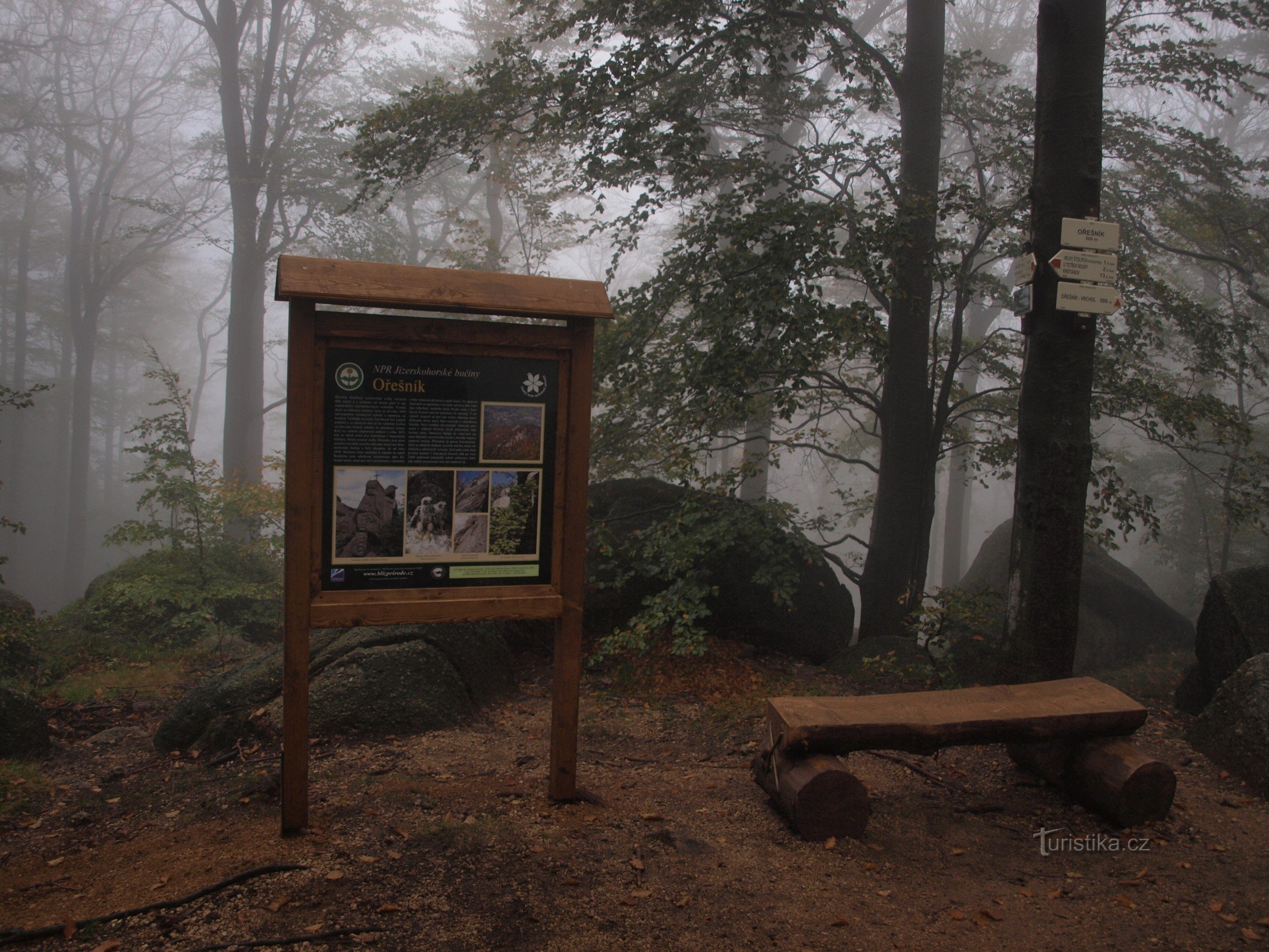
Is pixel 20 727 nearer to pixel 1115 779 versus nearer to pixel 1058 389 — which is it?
pixel 1115 779

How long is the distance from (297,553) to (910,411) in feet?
20.6

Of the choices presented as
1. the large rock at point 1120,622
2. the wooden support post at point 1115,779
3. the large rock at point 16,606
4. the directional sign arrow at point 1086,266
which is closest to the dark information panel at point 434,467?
the wooden support post at point 1115,779

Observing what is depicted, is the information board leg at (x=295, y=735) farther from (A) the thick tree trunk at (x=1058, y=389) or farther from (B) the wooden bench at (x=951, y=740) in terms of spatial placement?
(A) the thick tree trunk at (x=1058, y=389)

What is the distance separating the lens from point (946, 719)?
12.7 feet

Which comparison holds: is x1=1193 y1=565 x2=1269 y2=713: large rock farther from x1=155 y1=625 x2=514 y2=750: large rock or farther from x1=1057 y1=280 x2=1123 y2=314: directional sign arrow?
x1=155 y1=625 x2=514 y2=750: large rock

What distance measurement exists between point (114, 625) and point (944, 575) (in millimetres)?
16910

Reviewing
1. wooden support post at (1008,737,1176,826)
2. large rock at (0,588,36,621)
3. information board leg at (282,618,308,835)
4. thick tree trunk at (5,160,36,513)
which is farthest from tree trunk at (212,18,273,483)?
wooden support post at (1008,737,1176,826)

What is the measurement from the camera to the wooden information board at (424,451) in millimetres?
3430

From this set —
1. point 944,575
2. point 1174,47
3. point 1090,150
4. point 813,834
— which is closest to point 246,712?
point 813,834

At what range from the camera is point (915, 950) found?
2816 millimetres

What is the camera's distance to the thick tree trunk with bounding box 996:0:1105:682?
473 cm

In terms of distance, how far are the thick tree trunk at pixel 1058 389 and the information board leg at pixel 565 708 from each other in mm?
2875

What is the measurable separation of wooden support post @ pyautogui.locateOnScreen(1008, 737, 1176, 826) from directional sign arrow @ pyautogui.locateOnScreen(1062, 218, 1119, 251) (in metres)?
2.91

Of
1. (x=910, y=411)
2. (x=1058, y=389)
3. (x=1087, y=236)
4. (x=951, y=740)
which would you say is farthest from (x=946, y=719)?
(x=910, y=411)
